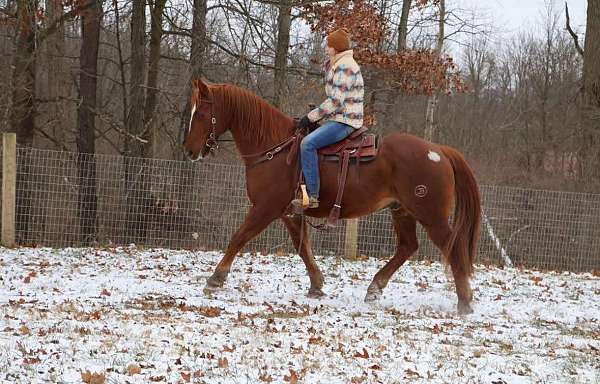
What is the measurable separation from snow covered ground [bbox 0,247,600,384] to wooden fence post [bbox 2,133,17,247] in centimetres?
75

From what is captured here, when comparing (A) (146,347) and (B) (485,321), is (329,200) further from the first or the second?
(A) (146,347)

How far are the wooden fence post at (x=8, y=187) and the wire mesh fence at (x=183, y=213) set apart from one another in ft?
0.62

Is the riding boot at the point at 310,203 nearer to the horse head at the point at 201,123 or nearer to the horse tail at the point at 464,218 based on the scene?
the horse head at the point at 201,123

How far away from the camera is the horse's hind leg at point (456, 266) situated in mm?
7914

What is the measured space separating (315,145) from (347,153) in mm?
366

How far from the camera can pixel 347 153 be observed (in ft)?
26.1

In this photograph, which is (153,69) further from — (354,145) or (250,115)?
(354,145)

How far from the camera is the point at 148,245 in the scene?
40.9ft

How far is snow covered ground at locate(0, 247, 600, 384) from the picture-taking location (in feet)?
16.1

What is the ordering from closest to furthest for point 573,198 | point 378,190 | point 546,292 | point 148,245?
point 378,190 → point 546,292 → point 148,245 → point 573,198

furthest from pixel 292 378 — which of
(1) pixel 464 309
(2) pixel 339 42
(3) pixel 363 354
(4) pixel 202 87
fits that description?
(4) pixel 202 87

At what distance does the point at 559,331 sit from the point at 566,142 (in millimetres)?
20400

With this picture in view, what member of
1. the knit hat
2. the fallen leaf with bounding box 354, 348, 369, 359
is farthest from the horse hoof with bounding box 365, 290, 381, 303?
the fallen leaf with bounding box 354, 348, 369, 359

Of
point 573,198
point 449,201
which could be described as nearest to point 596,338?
point 449,201
